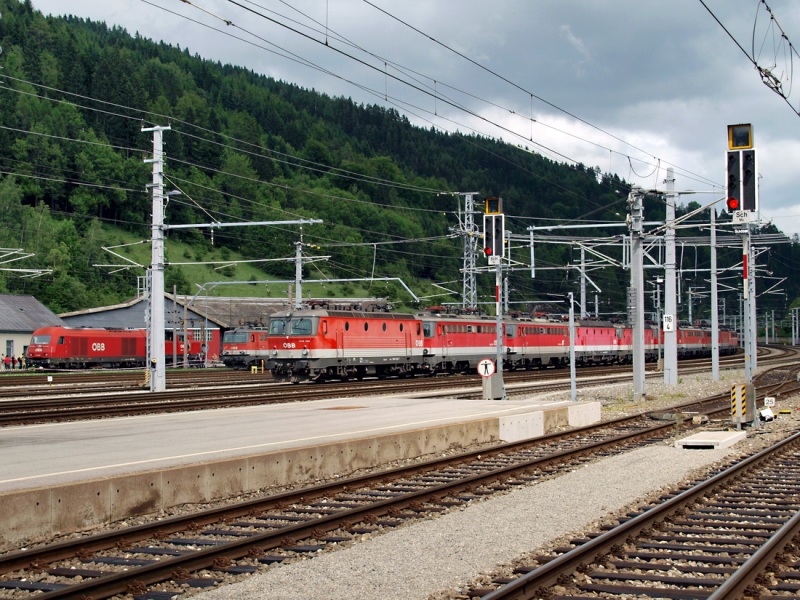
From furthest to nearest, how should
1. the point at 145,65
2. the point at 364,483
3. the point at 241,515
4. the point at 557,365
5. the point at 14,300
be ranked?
1. the point at 145,65
2. the point at 14,300
3. the point at 557,365
4. the point at 364,483
5. the point at 241,515

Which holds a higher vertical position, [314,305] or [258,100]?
[258,100]

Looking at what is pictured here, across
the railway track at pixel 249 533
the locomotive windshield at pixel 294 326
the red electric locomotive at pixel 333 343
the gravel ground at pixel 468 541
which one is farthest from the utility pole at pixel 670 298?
the railway track at pixel 249 533

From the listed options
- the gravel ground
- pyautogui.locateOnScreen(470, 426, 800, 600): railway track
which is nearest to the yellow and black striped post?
the gravel ground

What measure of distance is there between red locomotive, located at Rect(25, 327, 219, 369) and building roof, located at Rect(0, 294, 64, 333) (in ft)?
17.0

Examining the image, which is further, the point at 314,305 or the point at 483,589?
the point at 314,305

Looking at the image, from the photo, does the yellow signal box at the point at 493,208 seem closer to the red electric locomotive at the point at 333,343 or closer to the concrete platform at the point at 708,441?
the concrete platform at the point at 708,441

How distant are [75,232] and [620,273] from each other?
84792mm

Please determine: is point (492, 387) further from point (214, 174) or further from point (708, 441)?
point (214, 174)

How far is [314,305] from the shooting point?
42.4m

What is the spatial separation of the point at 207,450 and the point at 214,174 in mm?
118749

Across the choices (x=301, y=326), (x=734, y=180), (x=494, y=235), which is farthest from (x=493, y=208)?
(x=301, y=326)

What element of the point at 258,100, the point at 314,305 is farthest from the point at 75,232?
the point at 314,305

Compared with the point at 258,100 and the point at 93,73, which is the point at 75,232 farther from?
the point at 258,100

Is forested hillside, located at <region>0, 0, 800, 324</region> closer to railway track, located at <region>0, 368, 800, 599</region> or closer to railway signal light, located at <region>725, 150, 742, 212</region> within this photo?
railway signal light, located at <region>725, 150, 742, 212</region>
